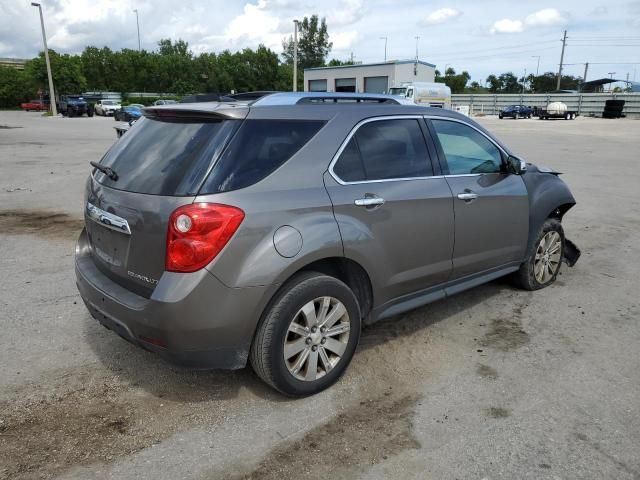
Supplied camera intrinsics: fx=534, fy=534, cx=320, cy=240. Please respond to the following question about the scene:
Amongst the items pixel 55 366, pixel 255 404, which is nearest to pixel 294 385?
pixel 255 404

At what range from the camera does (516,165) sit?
14.9ft

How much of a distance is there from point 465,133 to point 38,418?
3.60 m

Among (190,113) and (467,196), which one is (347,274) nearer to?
(467,196)

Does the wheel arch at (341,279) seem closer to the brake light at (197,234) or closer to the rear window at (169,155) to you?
the brake light at (197,234)

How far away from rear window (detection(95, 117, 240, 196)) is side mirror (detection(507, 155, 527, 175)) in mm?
2604

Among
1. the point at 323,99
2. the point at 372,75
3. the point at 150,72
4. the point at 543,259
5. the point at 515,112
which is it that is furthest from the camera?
the point at 150,72

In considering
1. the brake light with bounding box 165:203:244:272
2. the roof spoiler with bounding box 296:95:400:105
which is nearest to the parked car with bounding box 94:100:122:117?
the roof spoiler with bounding box 296:95:400:105

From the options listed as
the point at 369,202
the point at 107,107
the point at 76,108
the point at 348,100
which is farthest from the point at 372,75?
the point at 369,202

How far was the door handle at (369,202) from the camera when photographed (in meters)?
3.30

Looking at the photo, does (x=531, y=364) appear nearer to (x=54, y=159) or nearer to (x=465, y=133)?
(x=465, y=133)

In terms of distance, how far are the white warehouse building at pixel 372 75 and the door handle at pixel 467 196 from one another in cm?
5223

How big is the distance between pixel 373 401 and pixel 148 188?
5.97 ft

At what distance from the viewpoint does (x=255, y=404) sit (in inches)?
126

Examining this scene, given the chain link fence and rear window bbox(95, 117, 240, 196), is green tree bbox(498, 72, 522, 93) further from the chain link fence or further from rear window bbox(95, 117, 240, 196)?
rear window bbox(95, 117, 240, 196)
